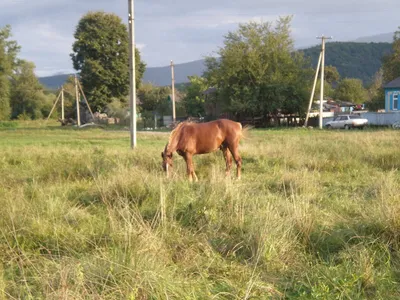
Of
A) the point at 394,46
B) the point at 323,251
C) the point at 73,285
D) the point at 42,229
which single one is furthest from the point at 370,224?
the point at 394,46

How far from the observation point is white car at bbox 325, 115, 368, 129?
35094 millimetres

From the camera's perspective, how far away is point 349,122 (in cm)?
3534

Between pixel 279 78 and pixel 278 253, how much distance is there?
37984 millimetres

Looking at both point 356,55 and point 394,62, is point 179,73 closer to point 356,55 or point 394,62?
point 394,62

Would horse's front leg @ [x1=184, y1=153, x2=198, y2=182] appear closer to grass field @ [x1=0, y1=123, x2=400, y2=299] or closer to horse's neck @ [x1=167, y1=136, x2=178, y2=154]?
horse's neck @ [x1=167, y1=136, x2=178, y2=154]

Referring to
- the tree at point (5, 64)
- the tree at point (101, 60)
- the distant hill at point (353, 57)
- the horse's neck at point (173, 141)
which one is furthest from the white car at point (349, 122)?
the distant hill at point (353, 57)

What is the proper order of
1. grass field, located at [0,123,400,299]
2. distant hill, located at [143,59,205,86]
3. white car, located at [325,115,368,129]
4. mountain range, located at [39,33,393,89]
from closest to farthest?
grass field, located at [0,123,400,299]
white car, located at [325,115,368,129]
distant hill, located at [143,59,205,86]
mountain range, located at [39,33,393,89]

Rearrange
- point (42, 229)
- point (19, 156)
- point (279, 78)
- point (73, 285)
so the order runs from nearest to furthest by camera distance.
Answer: point (73, 285) < point (42, 229) < point (19, 156) < point (279, 78)

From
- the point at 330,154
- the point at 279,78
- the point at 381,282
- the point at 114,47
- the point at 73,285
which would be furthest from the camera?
the point at 114,47

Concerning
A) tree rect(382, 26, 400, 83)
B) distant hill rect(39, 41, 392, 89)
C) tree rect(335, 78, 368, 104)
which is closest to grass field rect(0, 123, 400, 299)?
tree rect(382, 26, 400, 83)

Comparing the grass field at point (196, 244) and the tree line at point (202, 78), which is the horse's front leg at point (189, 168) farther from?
the tree line at point (202, 78)

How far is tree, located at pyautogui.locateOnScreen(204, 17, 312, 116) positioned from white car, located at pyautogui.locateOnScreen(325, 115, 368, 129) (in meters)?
5.17

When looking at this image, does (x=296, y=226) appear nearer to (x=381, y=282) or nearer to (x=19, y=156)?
(x=381, y=282)

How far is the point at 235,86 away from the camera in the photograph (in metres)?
41.7
